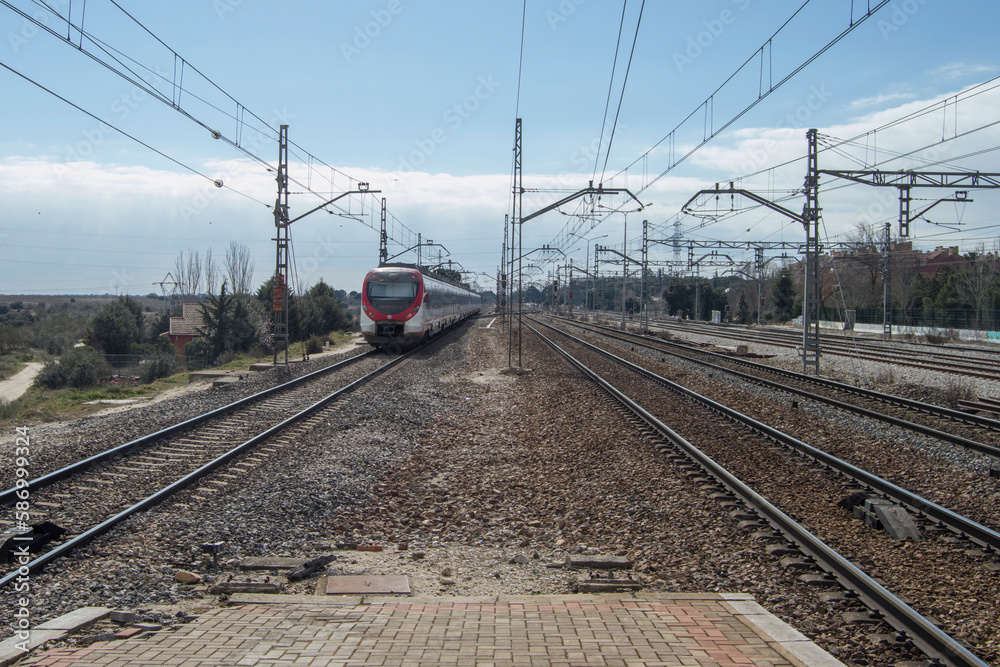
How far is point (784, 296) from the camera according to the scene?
232 ft

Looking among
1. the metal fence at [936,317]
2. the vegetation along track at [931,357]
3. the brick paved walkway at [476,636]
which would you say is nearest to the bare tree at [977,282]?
the metal fence at [936,317]

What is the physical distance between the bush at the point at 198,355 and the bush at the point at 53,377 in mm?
5562

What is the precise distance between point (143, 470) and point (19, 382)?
39134 millimetres

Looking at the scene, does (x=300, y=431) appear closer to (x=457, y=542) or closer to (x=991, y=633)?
(x=457, y=542)

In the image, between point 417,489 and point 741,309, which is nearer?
point 417,489

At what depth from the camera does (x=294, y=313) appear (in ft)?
138

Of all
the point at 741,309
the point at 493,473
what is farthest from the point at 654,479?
the point at 741,309

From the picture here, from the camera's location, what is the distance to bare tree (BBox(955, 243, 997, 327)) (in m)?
46.9

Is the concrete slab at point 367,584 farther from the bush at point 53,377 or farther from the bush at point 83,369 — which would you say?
the bush at point 53,377

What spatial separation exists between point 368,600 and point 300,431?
7.00 m

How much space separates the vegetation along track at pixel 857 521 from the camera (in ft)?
16.4

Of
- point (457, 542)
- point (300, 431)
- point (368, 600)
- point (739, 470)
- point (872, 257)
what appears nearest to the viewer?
point (368, 600)

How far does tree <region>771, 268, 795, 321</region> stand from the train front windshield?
5216 centimetres

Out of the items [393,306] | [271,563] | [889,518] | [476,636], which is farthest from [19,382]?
[889,518]
